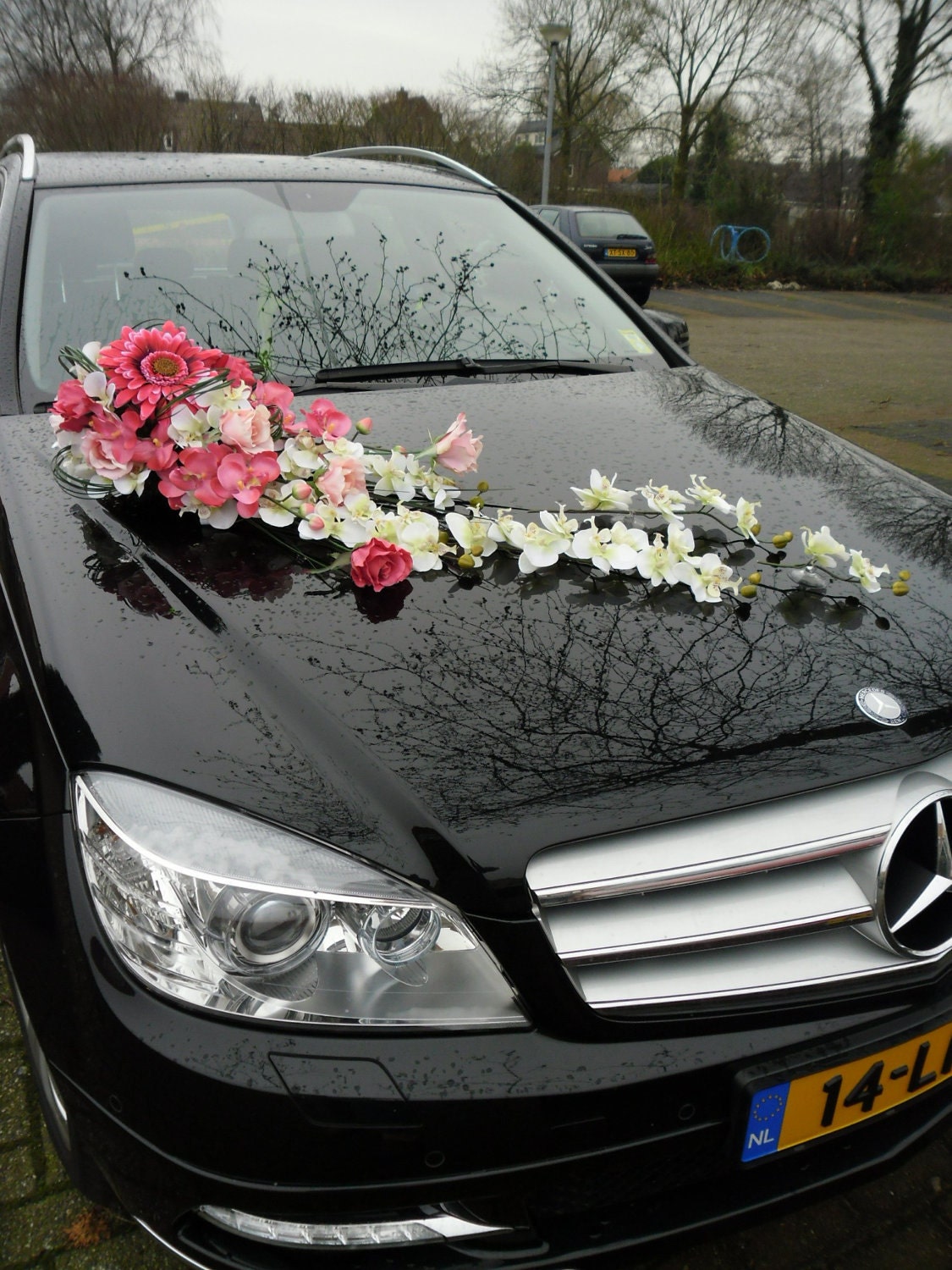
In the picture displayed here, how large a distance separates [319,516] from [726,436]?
1.04 meters

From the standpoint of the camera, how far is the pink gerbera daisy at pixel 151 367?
5.62 feet

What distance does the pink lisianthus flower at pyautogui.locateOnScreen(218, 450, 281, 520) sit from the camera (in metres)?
1.66

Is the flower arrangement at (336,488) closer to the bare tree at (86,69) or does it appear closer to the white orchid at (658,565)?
the white orchid at (658,565)

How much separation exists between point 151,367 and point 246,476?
27cm

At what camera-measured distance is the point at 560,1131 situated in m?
1.13

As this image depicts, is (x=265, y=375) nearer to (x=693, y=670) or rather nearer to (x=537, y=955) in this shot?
(x=693, y=670)

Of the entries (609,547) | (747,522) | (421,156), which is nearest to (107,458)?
(609,547)

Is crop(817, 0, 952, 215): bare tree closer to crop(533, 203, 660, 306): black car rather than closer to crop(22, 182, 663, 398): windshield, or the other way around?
crop(533, 203, 660, 306): black car

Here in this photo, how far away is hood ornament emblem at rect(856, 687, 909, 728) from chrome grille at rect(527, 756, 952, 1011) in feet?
0.29

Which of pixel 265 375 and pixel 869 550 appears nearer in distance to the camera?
pixel 869 550

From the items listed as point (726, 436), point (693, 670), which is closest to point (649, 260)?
point (726, 436)

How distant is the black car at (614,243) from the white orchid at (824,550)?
14710 millimetres

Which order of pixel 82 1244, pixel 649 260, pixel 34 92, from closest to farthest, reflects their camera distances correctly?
1. pixel 82 1244
2. pixel 649 260
3. pixel 34 92

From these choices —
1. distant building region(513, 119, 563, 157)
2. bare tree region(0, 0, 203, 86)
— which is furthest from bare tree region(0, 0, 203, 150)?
distant building region(513, 119, 563, 157)
